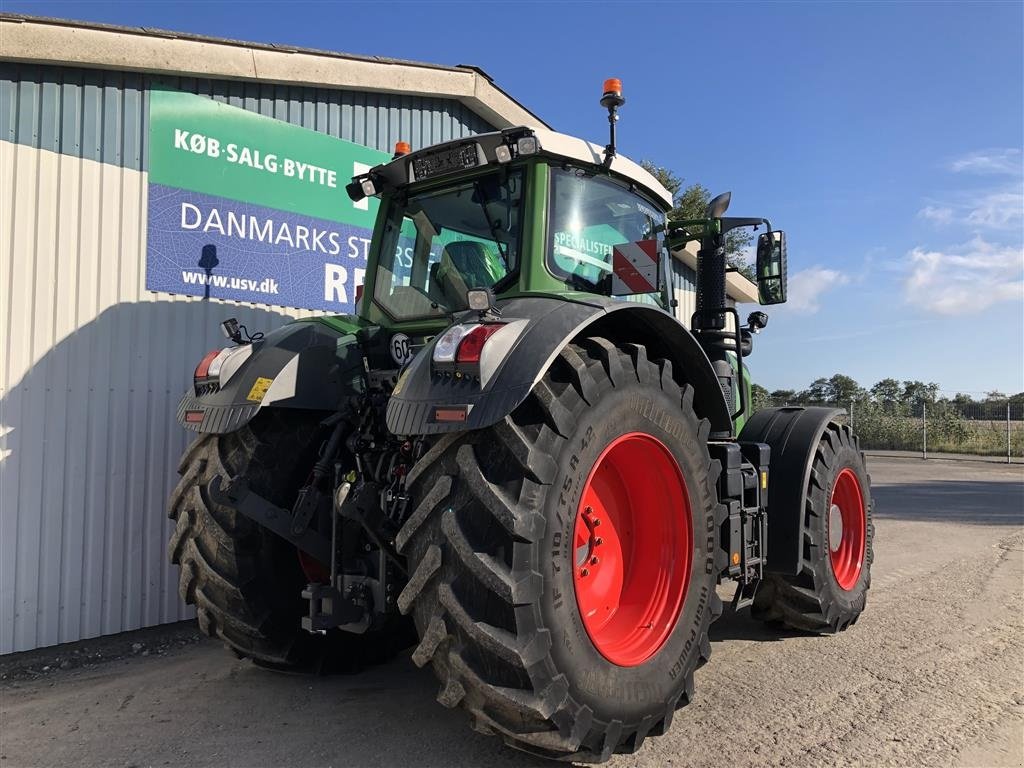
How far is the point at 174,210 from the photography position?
5.39 meters

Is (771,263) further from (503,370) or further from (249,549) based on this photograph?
(249,549)

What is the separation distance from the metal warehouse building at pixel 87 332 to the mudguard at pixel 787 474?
411cm

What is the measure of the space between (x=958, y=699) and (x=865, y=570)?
5.34 feet

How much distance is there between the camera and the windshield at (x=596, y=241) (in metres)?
3.56

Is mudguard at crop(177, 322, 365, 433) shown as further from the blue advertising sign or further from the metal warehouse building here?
the blue advertising sign

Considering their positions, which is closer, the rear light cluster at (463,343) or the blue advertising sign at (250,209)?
the rear light cluster at (463,343)

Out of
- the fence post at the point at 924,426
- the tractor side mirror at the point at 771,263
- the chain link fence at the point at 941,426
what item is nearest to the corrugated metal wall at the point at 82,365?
the tractor side mirror at the point at 771,263

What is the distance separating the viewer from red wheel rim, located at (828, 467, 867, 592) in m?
5.11

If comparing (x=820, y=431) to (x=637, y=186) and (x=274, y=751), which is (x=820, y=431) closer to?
(x=637, y=186)

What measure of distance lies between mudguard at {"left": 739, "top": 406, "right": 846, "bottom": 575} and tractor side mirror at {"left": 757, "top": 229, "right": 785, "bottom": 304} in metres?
0.86

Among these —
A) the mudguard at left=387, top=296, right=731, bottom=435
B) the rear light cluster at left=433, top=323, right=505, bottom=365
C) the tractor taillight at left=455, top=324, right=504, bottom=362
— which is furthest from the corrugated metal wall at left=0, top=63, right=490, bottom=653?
the tractor taillight at left=455, top=324, right=504, bottom=362

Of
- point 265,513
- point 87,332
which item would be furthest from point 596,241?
point 87,332

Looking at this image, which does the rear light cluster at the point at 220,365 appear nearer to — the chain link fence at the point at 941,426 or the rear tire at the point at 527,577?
the rear tire at the point at 527,577

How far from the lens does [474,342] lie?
2.65 meters
